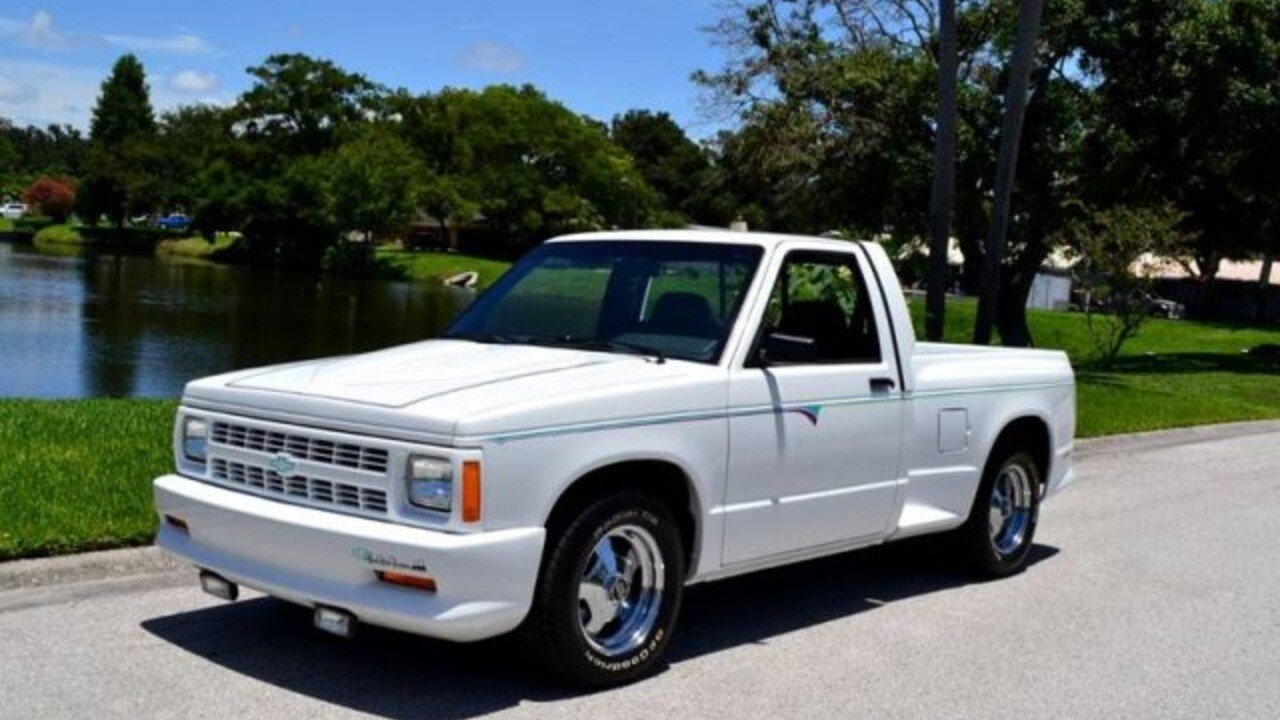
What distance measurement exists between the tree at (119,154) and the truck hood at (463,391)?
98.6 metres

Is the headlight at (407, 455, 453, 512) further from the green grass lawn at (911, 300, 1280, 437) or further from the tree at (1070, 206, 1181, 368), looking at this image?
the tree at (1070, 206, 1181, 368)

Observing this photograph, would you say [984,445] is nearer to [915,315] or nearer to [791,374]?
[791,374]

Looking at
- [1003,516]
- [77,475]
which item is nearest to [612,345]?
[1003,516]

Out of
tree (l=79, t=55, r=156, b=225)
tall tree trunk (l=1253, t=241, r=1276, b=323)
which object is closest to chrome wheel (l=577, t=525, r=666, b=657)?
tall tree trunk (l=1253, t=241, r=1276, b=323)

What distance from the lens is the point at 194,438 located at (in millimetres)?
5516

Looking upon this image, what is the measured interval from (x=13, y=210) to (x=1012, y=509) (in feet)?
501

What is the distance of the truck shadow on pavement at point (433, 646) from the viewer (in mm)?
5145

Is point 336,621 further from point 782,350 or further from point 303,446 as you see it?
point 782,350

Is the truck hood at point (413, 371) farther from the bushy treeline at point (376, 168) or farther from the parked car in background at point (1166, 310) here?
the bushy treeline at point (376, 168)

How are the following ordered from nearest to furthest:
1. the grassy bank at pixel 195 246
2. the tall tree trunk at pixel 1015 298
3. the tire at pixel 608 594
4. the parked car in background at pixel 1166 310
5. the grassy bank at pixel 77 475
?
the tire at pixel 608 594
the grassy bank at pixel 77 475
the tall tree trunk at pixel 1015 298
the parked car in background at pixel 1166 310
the grassy bank at pixel 195 246

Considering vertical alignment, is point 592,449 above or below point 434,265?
below

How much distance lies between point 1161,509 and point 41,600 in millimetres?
8158

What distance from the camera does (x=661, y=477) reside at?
555 cm

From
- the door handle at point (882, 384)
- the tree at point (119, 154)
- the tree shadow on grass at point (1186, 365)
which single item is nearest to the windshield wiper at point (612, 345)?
the door handle at point (882, 384)
